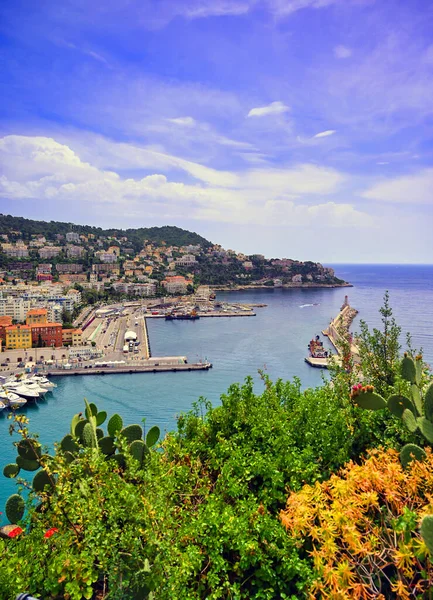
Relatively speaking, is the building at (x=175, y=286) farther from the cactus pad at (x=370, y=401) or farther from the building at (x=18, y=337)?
the cactus pad at (x=370, y=401)

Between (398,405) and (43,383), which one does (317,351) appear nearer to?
(43,383)

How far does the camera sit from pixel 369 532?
279 centimetres

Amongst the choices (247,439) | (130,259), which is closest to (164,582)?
(247,439)

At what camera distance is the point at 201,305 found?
2131 inches

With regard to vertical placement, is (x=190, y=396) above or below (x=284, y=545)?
below

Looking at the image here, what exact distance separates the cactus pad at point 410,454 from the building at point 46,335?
2888cm

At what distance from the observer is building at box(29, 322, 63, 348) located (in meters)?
29.0

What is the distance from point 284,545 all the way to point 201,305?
5120cm

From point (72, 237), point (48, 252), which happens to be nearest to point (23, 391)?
point (48, 252)

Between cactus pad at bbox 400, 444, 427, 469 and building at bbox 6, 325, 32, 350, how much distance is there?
95.3 feet

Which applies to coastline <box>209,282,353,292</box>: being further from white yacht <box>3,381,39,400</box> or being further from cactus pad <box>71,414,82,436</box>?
cactus pad <box>71,414,82,436</box>

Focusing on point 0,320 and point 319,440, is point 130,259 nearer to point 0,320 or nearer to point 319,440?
point 0,320

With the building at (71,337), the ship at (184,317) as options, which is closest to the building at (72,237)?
the ship at (184,317)

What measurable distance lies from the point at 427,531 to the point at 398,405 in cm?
221
